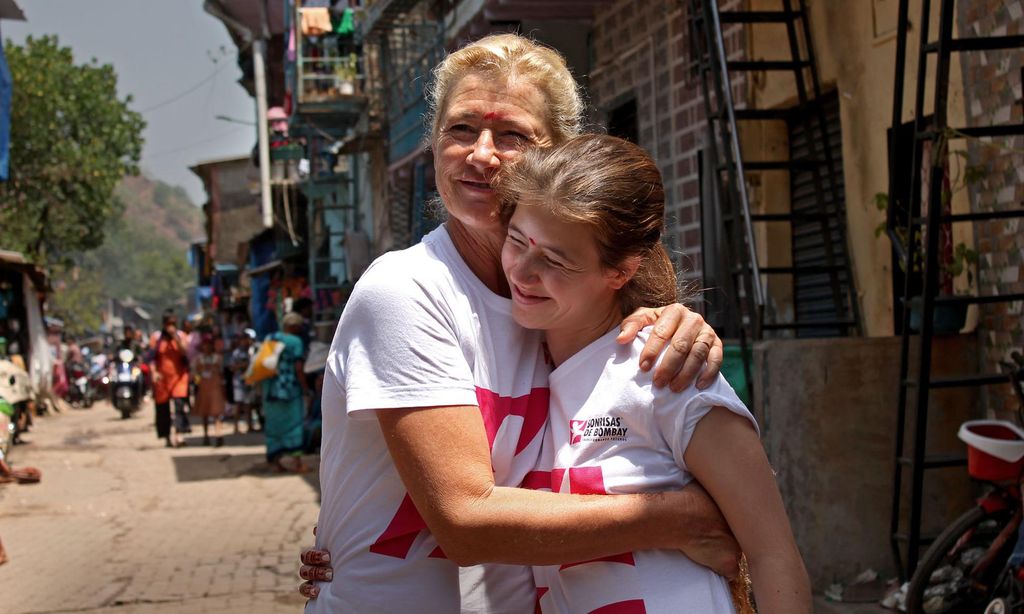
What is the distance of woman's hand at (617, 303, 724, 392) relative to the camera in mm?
2021

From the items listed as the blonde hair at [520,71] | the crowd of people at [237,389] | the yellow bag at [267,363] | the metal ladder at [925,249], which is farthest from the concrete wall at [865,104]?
the crowd of people at [237,389]

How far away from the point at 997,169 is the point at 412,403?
4.99 metres

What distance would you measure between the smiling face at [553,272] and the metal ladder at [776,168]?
15.1 feet

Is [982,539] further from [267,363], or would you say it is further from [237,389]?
[237,389]

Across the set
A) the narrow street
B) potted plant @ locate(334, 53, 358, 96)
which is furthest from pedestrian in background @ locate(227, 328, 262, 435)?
potted plant @ locate(334, 53, 358, 96)

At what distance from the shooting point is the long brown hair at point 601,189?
Result: 2.05 metres

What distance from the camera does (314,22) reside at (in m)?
22.2

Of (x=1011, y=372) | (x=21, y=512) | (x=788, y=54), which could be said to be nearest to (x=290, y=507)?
(x=21, y=512)

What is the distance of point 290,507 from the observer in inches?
447

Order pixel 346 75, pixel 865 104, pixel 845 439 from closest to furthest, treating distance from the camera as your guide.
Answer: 1. pixel 845 439
2. pixel 865 104
3. pixel 346 75

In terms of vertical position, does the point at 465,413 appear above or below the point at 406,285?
below

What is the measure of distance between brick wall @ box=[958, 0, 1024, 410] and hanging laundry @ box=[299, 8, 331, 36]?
1723cm

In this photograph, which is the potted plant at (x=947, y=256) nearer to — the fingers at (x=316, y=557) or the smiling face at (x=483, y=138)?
the smiling face at (x=483, y=138)

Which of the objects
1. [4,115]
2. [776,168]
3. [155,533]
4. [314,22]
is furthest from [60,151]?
[776,168]
